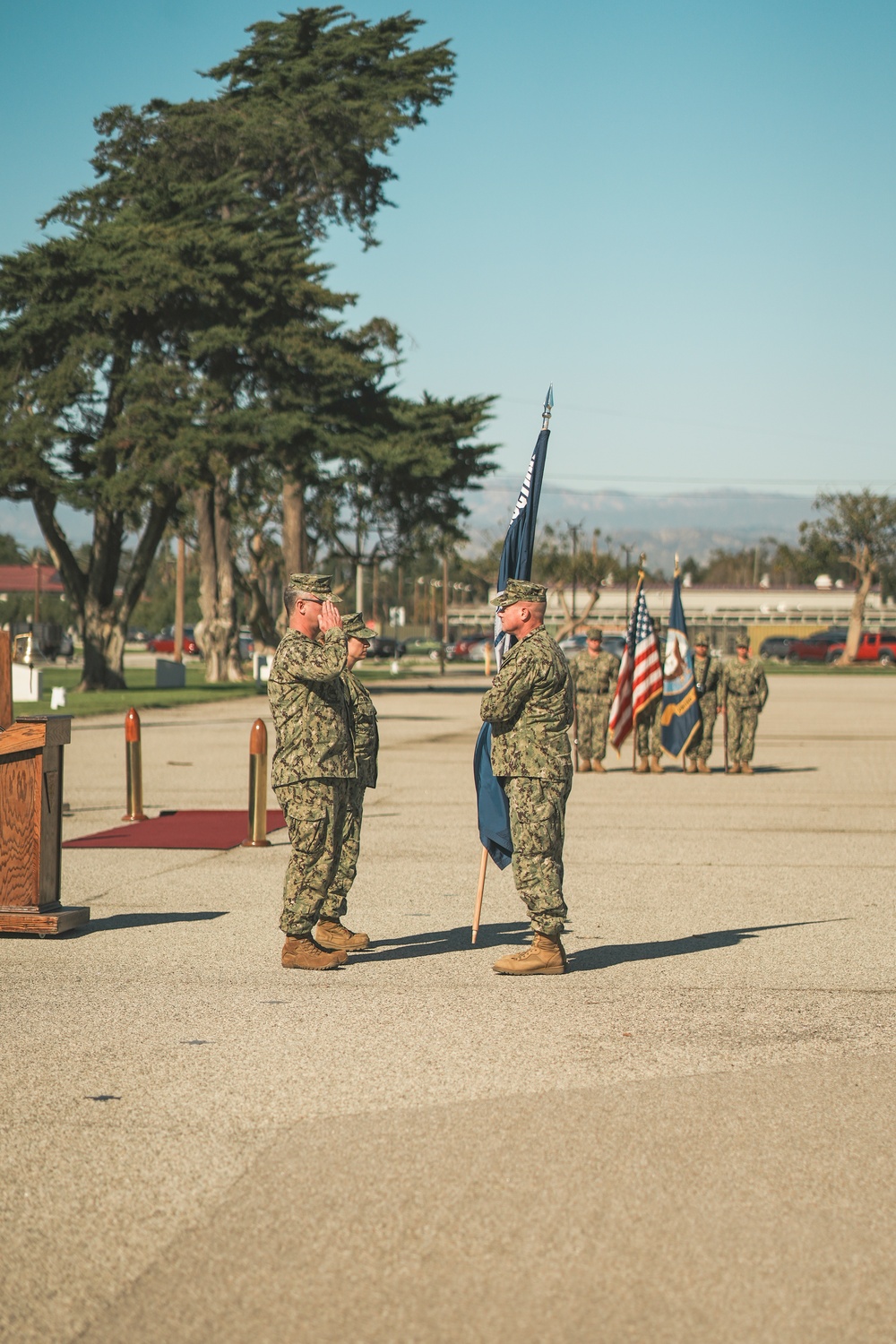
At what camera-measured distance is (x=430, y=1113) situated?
5.32 meters

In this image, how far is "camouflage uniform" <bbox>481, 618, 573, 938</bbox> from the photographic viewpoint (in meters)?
7.55

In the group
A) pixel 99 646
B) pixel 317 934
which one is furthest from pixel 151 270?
pixel 317 934

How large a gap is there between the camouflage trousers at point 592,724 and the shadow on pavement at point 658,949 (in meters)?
11.3

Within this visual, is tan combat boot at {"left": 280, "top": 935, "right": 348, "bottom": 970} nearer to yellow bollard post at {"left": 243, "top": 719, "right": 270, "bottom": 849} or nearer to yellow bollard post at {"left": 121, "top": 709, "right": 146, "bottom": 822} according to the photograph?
yellow bollard post at {"left": 243, "top": 719, "right": 270, "bottom": 849}

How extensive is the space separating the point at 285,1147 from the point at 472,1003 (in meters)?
2.22

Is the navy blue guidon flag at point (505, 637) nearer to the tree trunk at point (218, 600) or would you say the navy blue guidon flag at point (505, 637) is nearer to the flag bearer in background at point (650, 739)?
the flag bearer in background at point (650, 739)

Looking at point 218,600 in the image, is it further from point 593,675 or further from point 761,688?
point 761,688

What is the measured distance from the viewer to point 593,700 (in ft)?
67.1

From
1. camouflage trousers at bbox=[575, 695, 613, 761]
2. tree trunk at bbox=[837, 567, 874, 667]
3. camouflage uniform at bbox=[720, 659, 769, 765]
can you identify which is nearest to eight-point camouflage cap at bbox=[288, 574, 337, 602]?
camouflage trousers at bbox=[575, 695, 613, 761]

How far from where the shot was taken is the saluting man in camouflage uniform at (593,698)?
2048 centimetres

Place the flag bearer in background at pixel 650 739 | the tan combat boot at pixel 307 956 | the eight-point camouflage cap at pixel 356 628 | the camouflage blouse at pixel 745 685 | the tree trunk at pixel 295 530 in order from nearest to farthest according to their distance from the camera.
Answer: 1. the tan combat boot at pixel 307 956
2. the eight-point camouflage cap at pixel 356 628
3. the camouflage blouse at pixel 745 685
4. the flag bearer in background at pixel 650 739
5. the tree trunk at pixel 295 530

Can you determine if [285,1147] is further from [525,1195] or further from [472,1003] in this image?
[472,1003]

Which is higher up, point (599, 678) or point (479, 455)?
point (479, 455)

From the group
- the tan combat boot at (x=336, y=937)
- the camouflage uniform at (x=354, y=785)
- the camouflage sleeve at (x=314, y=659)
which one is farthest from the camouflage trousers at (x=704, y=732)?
the camouflage sleeve at (x=314, y=659)
